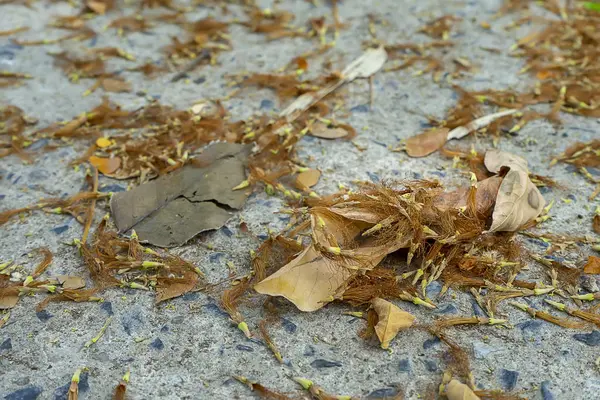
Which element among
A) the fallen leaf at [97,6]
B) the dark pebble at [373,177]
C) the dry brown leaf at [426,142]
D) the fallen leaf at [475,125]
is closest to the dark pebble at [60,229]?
the dark pebble at [373,177]

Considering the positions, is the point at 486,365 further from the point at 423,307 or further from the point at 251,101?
the point at 251,101

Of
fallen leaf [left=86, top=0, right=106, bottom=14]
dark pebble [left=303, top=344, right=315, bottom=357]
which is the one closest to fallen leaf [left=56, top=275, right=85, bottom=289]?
dark pebble [left=303, top=344, right=315, bottom=357]

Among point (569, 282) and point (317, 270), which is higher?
point (317, 270)

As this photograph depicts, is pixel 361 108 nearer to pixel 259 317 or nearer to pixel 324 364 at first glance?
pixel 259 317

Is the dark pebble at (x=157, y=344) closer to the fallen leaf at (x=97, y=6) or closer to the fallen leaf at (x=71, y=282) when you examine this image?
the fallen leaf at (x=71, y=282)

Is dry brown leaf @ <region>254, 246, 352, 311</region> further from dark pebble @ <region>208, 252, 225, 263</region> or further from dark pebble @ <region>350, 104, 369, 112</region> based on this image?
dark pebble @ <region>350, 104, 369, 112</region>

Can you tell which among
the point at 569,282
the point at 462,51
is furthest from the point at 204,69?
the point at 569,282
